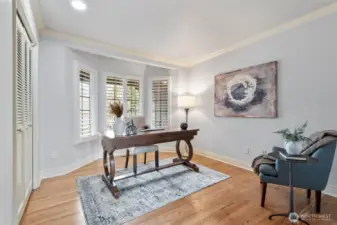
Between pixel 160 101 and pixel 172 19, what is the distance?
104 inches

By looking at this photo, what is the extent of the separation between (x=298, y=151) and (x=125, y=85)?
400cm

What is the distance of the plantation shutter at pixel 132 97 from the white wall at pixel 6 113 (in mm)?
3629

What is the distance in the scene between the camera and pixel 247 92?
3434 mm

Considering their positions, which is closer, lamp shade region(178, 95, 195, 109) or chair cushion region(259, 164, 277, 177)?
chair cushion region(259, 164, 277, 177)

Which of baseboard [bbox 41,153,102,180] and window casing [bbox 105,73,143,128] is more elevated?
window casing [bbox 105,73,143,128]

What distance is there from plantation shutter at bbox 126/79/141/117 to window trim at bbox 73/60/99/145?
2.83 ft

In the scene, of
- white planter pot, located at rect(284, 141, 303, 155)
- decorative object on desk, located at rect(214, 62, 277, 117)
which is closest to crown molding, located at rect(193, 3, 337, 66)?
decorative object on desk, located at rect(214, 62, 277, 117)

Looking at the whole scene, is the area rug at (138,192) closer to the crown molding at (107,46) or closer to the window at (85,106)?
the window at (85,106)

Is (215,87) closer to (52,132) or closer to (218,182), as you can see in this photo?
(218,182)

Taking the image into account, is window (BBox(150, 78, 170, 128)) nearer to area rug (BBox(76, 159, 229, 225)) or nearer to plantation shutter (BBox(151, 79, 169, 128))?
plantation shutter (BBox(151, 79, 169, 128))

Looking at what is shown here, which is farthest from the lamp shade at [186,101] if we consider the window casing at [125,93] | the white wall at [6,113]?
the white wall at [6,113]

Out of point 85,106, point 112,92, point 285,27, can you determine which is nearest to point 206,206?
point 285,27

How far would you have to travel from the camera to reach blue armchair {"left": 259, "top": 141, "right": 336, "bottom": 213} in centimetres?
190

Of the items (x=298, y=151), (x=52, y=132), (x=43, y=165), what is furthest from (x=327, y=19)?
(x=43, y=165)
